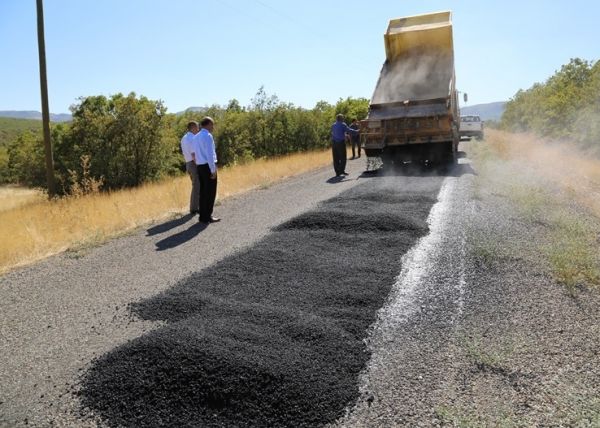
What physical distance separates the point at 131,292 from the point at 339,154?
9880 mm

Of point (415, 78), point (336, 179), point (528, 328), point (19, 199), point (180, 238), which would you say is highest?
point (415, 78)

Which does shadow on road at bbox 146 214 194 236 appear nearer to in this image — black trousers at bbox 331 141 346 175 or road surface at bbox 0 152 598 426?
road surface at bbox 0 152 598 426

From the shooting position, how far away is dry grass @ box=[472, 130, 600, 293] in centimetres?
548

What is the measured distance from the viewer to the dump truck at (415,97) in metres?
13.1

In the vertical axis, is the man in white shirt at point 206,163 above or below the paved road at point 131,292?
above

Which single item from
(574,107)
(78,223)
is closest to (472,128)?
(574,107)

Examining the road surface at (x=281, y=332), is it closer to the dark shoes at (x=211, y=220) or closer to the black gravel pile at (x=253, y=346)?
the black gravel pile at (x=253, y=346)

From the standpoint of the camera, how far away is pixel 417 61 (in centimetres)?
1430

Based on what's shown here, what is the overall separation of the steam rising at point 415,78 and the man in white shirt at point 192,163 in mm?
6323

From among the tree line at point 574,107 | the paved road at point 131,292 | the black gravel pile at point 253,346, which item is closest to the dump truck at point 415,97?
the paved road at point 131,292

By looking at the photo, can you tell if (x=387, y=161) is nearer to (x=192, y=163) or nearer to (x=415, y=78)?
(x=415, y=78)

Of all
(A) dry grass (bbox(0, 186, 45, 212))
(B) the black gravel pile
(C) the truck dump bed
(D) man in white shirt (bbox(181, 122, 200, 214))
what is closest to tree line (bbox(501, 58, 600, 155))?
(C) the truck dump bed

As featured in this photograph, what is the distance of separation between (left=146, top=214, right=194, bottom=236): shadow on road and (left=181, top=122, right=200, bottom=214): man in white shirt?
237 millimetres

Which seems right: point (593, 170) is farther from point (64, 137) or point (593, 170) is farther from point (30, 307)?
point (64, 137)
